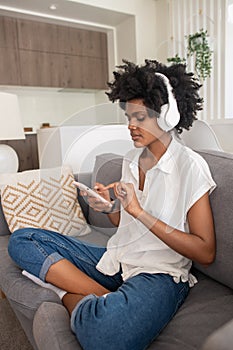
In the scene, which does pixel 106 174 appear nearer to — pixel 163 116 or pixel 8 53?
pixel 163 116

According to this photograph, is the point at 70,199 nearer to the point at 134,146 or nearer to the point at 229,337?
the point at 134,146

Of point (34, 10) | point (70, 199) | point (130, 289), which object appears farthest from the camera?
point (34, 10)

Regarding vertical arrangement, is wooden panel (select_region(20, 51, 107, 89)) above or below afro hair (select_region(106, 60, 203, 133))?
above

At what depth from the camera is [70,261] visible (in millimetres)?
928

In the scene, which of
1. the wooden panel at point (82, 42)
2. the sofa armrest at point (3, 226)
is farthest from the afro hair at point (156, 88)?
the wooden panel at point (82, 42)

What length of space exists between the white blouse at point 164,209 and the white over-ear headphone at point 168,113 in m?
0.08

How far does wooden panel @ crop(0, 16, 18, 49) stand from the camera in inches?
129

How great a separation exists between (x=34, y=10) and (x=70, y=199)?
2885 millimetres

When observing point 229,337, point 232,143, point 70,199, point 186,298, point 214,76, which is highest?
point 214,76

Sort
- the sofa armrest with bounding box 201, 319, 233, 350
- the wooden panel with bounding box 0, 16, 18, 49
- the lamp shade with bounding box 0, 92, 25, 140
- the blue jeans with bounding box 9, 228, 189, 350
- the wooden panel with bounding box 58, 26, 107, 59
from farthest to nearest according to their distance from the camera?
the wooden panel with bounding box 58, 26, 107, 59
the wooden panel with bounding box 0, 16, 18, 49
the lamp shade with bounding box 0, 92, 25, 140
the blue jeans with bounding box 9, 228, 189, 350
the sofa armrest with bounding box 201, 319, 233, 350

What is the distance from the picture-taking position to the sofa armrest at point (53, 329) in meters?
0.64

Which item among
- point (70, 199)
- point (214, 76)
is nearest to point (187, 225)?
point (70, 199)

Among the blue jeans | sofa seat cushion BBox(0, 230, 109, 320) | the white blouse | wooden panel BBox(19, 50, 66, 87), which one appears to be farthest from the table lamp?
wooden panel BBox(19, 50, 66, 87)

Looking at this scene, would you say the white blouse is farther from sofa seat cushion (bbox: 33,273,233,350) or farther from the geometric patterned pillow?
the geometric patterned pillow
